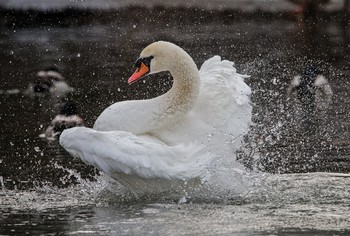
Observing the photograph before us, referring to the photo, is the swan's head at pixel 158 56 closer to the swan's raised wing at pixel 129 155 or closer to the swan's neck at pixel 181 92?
the swan's neck at pixel 181 92

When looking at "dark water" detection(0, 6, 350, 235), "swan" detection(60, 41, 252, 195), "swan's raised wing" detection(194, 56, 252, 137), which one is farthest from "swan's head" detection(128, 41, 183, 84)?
"dark water" detection(0, 6, 350, 235)

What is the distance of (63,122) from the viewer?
1543 cm

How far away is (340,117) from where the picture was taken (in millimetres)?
15758

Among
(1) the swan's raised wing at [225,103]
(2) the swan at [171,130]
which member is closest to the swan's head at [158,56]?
(2) the swan at [171,130]

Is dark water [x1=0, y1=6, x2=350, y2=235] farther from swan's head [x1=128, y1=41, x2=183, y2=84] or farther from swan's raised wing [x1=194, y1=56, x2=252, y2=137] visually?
swan's head [x1=128, y1=41, x2=183, y2=84]

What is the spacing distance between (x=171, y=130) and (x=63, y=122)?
4950 millimetres

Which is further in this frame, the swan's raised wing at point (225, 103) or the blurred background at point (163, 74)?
the blurred background at point (163, 74)

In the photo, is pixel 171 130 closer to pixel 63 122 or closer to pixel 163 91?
pixel 63 122

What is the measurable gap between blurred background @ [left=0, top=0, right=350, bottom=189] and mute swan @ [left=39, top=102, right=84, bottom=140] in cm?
14

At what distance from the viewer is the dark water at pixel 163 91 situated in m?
9.79

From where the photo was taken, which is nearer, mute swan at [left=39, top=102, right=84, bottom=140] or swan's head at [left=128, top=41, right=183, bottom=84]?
swan's head at [left=128, top=41, right=183, bottom=84]

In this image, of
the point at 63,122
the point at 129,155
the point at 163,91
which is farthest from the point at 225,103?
the point at 163,91

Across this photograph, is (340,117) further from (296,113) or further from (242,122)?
(242,122)

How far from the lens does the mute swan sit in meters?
15.0
